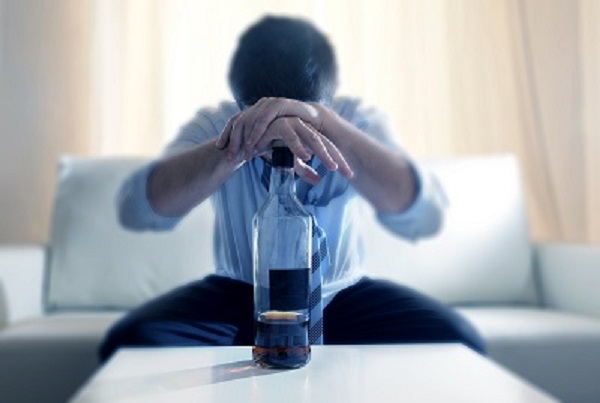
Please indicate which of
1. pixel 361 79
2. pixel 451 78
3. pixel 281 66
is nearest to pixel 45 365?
pixel 281 66

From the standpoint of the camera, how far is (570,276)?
1871mm

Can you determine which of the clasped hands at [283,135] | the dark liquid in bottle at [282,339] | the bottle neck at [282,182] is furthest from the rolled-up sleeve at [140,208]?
the dark liquid in bottle at [282,339]

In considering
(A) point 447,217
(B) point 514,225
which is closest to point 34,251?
(A) point 447,217

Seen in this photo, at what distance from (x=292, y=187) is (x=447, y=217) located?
97 cm

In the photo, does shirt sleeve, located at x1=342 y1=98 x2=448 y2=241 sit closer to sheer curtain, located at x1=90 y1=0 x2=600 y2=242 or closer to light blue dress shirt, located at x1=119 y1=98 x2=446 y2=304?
light blue dress shirt, located at x1=119 y1=98 x2=446 y2=304

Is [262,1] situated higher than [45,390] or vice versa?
[262,1]

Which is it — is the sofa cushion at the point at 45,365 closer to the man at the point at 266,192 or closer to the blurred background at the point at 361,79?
the man at the point at 266,192

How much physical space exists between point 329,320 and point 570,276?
86 centimetres

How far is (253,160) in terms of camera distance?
1.24 m

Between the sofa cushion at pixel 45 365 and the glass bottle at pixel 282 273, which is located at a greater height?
the glass bottle at pixel 282 273

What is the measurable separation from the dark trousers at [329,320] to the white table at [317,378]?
142 mm

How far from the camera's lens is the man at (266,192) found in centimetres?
115

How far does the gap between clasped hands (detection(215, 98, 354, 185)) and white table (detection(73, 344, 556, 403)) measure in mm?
254

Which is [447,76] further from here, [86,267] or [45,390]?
[45,390]
